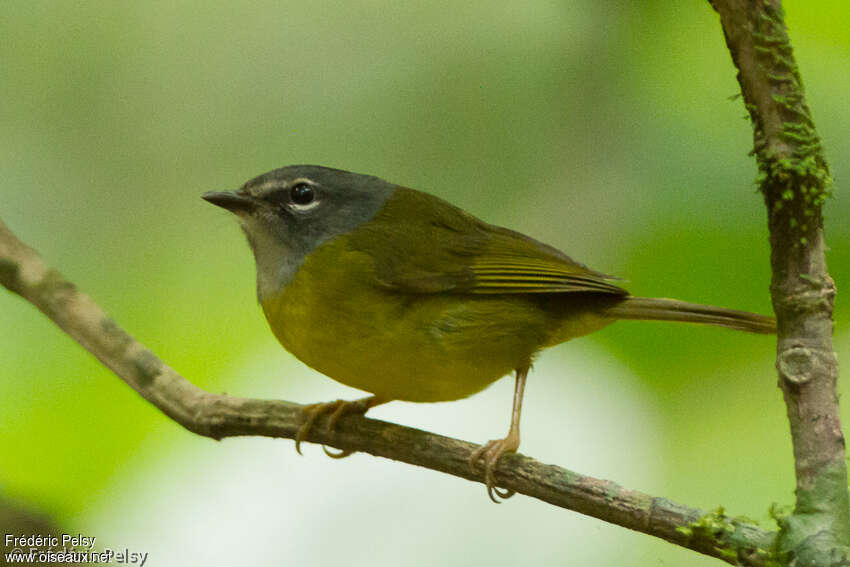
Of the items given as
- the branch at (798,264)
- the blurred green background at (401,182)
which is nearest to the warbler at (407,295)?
the blurred green background at (401,182)

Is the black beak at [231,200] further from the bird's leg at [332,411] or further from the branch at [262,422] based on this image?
the bird's leg at [332,411]

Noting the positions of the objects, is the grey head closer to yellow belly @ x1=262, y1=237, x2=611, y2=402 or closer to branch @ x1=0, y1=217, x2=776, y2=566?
yellow belly @ x1=262, y1=237, x2=611, y2=402

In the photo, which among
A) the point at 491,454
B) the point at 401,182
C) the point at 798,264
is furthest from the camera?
the point at 401,182

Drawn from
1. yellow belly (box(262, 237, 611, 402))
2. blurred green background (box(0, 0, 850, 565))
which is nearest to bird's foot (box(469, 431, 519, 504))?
yellow belly (box(262, 237, 611, 402))

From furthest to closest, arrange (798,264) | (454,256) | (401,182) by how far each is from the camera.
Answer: (401,182)
(454,256)
(798,264)

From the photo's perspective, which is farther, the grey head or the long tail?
the grey head

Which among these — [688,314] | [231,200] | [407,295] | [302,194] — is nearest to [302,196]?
[302,194]

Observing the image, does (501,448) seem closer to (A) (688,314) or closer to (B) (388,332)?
(B) (388,332)
